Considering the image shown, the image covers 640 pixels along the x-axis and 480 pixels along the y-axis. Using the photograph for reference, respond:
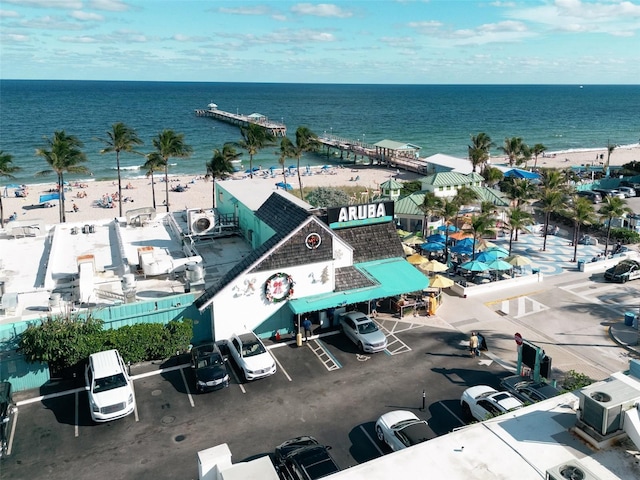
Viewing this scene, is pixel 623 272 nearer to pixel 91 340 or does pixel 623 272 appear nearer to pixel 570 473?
pixel 570 473

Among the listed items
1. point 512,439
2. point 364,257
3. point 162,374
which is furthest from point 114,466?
point 364,257

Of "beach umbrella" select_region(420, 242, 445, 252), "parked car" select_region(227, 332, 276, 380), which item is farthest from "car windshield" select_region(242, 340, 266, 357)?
"beach umbrella" select_region(420, 242, 445, 252)

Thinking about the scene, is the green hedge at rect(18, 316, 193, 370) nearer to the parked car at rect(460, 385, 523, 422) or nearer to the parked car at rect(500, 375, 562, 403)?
the parked car at rect(460, 385, 523, 422)

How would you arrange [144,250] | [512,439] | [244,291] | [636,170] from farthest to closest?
1. [636,170]
2. [144,250]
3. [244,291]
4. [512,439]

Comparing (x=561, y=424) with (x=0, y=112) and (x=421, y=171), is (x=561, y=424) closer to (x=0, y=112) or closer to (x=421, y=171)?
(x=421, y=171)

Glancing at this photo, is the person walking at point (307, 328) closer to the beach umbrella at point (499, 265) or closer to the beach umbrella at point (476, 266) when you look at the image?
the beach umbrella at point (476, 266)

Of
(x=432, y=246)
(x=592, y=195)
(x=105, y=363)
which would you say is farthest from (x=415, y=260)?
(x=592, y=195)
